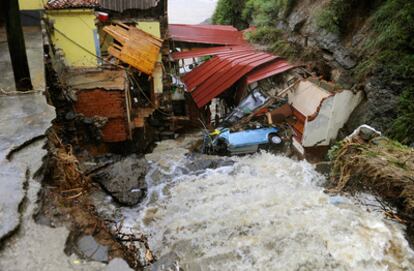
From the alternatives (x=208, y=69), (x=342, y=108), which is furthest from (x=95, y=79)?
(x=342, y=108)

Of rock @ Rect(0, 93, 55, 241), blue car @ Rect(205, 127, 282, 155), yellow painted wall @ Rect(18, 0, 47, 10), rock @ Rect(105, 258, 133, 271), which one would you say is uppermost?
yellow painted wall @ Rect(18, 0, 47, 10)

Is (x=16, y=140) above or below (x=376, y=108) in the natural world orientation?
above

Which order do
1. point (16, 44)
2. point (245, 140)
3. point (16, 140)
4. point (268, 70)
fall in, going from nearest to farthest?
point (16, 140)
point (16, 44)
point (245, 140)
point (268, 70)

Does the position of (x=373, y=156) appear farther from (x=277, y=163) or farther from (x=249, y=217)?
(x=277, y=163)

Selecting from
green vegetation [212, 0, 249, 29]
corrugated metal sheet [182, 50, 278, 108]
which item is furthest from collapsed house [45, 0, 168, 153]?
green vegetation [212, 0, 249, 29]

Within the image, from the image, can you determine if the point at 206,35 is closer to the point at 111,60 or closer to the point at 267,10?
the point at 267,10

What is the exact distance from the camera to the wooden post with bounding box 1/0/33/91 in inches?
211

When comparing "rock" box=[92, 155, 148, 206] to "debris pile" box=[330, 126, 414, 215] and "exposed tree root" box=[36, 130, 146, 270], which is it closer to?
"exposed tree root" box=[36, 130, 146, 270]

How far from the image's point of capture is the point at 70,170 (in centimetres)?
446

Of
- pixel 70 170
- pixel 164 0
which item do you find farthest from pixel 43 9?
pixel 70 170

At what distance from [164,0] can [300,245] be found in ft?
38.3

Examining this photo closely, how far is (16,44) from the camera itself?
569cm

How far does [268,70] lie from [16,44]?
897 cm

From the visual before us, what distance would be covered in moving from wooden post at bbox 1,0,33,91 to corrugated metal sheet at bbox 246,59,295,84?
7913 mm
